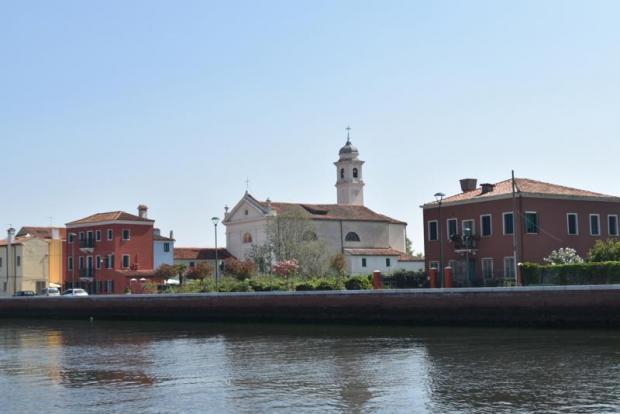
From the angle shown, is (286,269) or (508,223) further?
(286,269)

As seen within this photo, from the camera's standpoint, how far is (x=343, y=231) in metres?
83.2

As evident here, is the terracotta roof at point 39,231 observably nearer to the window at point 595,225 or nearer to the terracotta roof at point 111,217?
the terracotta roof at point 111,217

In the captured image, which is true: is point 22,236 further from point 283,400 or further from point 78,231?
point 283,400

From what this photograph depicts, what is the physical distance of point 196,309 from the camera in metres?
55.3

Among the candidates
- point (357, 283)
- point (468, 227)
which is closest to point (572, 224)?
point (468, 227)

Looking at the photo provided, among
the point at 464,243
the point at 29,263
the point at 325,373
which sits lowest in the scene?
the point at 325,373

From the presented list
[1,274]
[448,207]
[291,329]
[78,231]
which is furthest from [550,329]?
[1,274]

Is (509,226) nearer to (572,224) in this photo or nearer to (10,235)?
(572,224)

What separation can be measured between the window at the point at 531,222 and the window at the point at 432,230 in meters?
7.00

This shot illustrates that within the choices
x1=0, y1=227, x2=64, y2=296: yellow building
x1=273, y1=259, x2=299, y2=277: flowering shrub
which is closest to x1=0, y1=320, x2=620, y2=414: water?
x1=273, y1=259, x2=299, y2=277: flowering shrub

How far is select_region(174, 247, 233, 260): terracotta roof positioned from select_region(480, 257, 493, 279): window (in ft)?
116

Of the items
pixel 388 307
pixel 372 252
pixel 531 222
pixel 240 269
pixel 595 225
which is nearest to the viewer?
pixel 388 307

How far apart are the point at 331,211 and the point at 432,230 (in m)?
25.7

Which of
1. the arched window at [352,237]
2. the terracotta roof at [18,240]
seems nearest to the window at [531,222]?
the arched window at [352,237]
